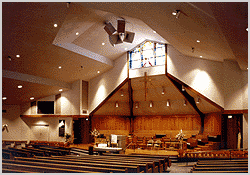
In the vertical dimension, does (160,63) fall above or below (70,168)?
above

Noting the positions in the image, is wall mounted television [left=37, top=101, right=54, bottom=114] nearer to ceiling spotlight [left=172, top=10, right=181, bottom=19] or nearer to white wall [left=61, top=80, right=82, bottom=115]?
white wall [left=61, top=80, right=82, bottom=115]

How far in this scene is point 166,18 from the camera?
843 centimetres

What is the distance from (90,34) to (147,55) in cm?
429

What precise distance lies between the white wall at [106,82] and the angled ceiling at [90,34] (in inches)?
16.7

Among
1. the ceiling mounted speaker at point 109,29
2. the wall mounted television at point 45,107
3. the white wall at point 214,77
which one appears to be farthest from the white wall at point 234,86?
the wall mounted television at point 45,107

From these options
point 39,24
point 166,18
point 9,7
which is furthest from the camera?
point 39,24

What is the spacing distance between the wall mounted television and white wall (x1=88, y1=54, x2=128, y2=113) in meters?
2.86

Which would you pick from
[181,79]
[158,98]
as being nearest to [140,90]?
[158,98]

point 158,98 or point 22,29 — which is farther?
point 158,98

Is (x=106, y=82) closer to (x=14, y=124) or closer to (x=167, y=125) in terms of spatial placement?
(x=167, y=125)

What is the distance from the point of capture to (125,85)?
53.1 ft

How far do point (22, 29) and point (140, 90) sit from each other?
9.05m

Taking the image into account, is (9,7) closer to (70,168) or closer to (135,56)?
(70,168)

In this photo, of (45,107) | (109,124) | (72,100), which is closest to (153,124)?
(109,124)
